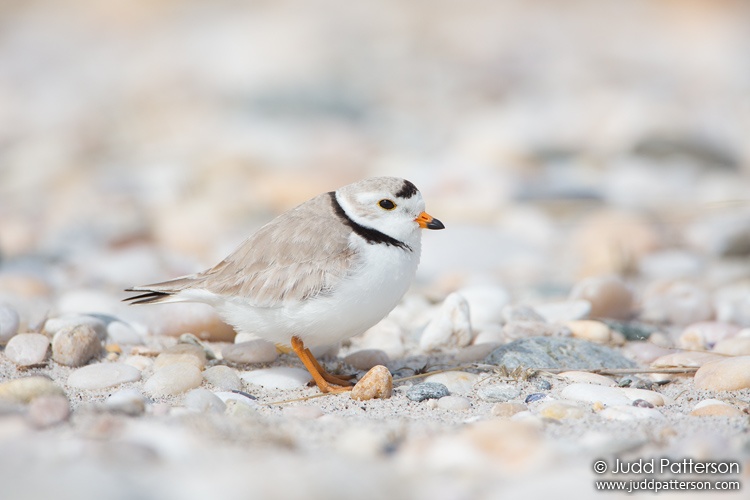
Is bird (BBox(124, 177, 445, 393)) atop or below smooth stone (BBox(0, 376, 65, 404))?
atop

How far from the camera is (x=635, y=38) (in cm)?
1581

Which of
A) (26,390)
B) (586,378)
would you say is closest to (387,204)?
(586,378)

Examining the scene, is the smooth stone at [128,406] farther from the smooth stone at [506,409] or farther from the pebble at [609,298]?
the pebble at [609,298]

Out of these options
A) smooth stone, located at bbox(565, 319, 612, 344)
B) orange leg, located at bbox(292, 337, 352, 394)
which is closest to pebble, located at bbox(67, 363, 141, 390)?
orange leg, located at bbox(292, 337, 352, 394)

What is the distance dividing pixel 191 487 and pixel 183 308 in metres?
2.50

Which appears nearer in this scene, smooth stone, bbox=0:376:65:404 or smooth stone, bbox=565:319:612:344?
smooth stone, bbox=0:376:65:404

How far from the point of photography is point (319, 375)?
4066 mm

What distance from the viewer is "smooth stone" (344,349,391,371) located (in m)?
4.51

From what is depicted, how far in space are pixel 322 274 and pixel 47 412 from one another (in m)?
1.40

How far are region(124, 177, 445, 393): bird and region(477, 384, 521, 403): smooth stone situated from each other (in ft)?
1.99

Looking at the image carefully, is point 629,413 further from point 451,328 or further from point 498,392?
point 451,328

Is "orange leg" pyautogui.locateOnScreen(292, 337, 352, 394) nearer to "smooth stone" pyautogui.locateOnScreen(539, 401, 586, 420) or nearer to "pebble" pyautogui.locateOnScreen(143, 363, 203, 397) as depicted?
"pebble" pyautogui.locateOnScreen(143, 363, 203, 397)

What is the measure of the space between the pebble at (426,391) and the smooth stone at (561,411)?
0.52 metres

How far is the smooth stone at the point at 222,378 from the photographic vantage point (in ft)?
13.1
